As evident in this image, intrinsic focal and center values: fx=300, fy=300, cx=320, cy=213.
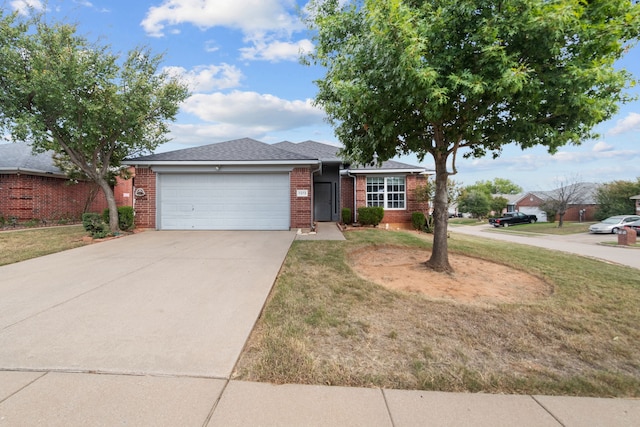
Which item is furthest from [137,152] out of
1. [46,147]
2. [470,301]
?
[470,301]

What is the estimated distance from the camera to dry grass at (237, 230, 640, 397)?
2.52m

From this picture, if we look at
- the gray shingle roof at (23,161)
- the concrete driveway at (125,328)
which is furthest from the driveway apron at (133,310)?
Answer: the gray shingle roof at (23,161)

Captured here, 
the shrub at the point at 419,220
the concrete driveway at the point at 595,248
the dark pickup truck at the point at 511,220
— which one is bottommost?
the concrete driveway at the point at 595,248

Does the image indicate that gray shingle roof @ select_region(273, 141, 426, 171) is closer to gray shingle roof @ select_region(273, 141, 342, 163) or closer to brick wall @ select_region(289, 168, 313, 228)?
gray shingle roof @ select_region(273, 141, 342, 163)

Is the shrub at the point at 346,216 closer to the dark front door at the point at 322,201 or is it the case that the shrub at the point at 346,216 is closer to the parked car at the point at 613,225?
the dark front door at the point at 322,201

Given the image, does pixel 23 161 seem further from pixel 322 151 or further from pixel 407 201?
pixel 407 201

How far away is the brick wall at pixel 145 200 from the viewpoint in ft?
38.2

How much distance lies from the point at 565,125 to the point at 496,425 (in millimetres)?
5307

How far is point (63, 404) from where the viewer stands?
215 cm

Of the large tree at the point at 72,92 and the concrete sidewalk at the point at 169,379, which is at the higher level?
the large tree at the point at 72,92

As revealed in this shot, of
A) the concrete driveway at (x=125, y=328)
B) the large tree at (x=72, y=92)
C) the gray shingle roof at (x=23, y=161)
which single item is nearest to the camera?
the concrete driveway at (x=125, y=328)

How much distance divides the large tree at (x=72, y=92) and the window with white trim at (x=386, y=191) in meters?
9.72

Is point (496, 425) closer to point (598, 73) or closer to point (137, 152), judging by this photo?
point (598, 73)

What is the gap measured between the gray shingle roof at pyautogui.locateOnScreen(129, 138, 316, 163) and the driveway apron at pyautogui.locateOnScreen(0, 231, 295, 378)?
201 inches
